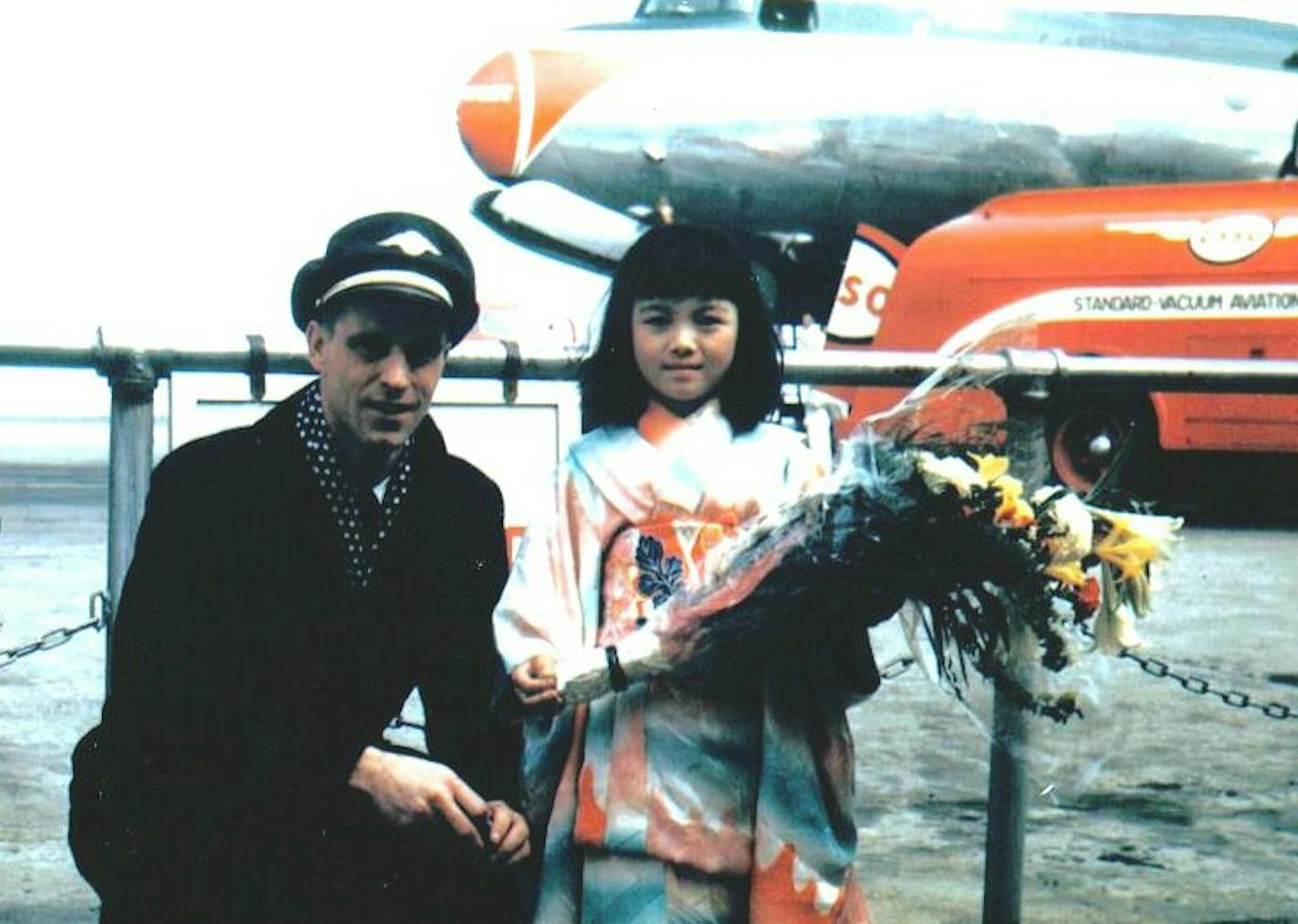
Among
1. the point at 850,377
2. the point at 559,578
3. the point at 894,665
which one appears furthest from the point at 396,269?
the point at 894,665

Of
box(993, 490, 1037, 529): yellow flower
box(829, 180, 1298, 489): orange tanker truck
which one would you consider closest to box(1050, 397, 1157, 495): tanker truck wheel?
box(829, 180, 1298, 489): orange tanker truck

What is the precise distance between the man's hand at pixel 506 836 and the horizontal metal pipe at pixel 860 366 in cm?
96

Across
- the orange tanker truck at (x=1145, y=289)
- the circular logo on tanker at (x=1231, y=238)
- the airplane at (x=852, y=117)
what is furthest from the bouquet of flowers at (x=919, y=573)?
the airplane at (x=852, y=117)

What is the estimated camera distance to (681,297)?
2.54 metres

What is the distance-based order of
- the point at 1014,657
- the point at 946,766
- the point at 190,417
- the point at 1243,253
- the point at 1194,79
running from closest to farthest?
the point at 1014,657
the point at 190,417
the point at 946,766
the point at 1243,253
the point at 1194,79

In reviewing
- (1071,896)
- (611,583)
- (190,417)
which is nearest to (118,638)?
(611,583)

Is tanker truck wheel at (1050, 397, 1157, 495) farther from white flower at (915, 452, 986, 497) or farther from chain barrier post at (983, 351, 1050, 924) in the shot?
white flower at (915, 452, 986, 497)

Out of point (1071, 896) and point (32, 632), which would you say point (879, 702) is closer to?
point (1071, 896)

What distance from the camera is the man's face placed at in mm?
2396

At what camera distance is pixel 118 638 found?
2.30 metres

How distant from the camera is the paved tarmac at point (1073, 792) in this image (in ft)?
14.0

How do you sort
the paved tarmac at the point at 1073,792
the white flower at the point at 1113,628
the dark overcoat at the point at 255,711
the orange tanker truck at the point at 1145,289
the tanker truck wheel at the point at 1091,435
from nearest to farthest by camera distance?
1. the dark overcoat at the point at 255,711
2. the white flower at the point at 1113,628
3. the paved tarmac at the point at 1073,792
4. the orange tanker truck at the point at 1145,289
5. the tanker truck wheel at the point at 1091,435

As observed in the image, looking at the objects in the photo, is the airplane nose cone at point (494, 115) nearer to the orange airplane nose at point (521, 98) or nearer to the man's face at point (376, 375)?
the orange airplane nose at point (521, 98)

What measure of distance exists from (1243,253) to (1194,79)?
6071mm
